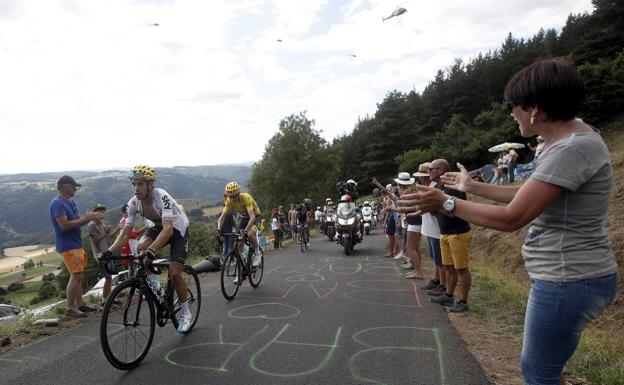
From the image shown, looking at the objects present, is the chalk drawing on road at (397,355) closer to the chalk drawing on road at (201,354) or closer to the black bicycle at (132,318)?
the chalk drawing on road at (201,354)

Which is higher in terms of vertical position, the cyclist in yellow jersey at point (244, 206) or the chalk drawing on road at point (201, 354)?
the cyclist in yellow jersey at point (244, 206)

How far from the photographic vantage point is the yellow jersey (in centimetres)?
793

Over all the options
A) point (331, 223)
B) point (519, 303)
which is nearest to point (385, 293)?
point (519, 303)

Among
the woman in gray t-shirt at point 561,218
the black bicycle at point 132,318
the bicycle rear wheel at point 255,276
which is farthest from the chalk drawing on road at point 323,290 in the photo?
the woman in gray t-shirt at point 561,218

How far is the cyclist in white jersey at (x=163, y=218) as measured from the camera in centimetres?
493

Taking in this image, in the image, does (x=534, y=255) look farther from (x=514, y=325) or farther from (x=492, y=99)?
(x=492, y=99)

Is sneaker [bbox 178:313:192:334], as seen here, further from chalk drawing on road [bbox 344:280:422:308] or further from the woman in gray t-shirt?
the woman in gray t-shirt

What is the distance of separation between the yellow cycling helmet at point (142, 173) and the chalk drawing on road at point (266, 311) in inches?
94.4

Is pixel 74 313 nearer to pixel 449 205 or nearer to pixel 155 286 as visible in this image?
pixel 155 286

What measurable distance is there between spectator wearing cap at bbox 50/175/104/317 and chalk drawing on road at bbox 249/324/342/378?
342cm

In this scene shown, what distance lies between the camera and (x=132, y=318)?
14.5 feet

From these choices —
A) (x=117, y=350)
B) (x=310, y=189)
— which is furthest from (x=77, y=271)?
(x=310, y=189)

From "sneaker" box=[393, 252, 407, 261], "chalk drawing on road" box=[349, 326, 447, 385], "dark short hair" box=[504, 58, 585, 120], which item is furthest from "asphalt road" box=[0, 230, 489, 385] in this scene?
"sneaker" box=[393, 252, 407, 261]

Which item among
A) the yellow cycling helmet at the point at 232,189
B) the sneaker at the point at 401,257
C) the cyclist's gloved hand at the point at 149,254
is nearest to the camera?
the cyclist's gloved hand at the point at 149,254
